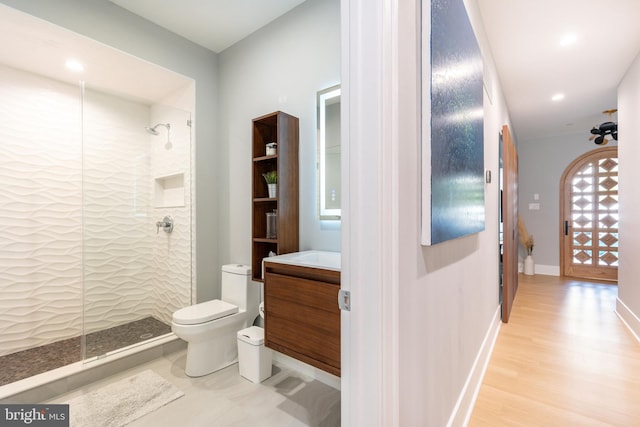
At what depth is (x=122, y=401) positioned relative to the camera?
5.86 ft

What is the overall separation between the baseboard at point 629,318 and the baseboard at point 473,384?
1.36 metres

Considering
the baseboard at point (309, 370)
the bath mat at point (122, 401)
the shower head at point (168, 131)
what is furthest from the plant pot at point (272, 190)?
the bath mat at point (122, 401)

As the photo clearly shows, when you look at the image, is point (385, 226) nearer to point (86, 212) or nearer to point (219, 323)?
point (219, 323)

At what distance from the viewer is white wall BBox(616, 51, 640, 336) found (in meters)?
2.60

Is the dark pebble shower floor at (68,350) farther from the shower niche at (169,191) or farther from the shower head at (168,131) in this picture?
the shower head at (168,131)

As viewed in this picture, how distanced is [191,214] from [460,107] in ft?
7.92

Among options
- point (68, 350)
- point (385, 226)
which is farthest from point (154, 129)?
point (385, 226)

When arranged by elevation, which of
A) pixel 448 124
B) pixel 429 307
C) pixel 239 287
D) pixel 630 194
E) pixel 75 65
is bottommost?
pixel 239 287

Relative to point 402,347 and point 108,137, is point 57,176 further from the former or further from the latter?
point 402,347

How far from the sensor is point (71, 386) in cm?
192

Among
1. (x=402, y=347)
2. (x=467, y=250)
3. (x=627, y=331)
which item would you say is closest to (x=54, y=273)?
(x=402, y=347)

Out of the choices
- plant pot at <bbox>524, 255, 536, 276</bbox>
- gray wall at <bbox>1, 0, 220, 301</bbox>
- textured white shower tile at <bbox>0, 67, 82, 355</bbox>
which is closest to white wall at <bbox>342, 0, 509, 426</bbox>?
gray wall at <bbox>1, 0, 220, 301</bbox>

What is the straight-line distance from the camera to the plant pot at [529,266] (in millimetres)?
5430

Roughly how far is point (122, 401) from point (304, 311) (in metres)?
1.35
